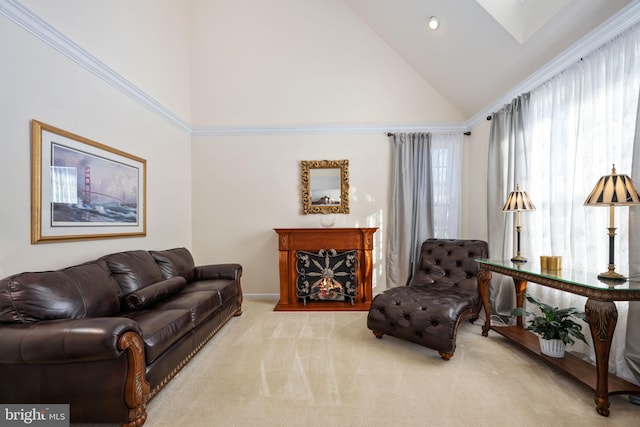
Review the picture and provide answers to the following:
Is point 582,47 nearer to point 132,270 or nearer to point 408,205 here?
point 408,205

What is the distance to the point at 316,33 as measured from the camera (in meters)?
4.38

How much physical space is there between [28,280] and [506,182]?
4.30 metres

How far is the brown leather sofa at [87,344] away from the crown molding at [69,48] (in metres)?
1.75

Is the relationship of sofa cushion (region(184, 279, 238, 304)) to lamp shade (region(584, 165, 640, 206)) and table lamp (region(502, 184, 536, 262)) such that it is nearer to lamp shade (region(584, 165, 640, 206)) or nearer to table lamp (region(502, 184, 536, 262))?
table lamp (region(502, 184, 536, 262))

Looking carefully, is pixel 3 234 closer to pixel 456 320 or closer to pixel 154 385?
pixel 154 385

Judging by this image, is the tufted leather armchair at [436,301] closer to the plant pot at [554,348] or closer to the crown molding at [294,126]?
the plant pot at [554,348]

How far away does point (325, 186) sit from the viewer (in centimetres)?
443

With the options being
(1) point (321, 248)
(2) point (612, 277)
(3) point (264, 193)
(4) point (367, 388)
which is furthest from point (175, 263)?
(2) point (612, 277)

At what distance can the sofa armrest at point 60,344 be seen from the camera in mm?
1488

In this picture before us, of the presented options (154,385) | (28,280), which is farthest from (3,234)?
(154,385)

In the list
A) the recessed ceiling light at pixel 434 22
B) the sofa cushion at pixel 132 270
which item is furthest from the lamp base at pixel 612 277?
the sofa cushion at pixel 132 270

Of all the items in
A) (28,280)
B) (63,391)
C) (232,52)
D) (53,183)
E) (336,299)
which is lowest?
(336,299)

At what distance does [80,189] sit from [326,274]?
292 cm

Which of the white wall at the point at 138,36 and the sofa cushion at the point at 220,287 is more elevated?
the white wall at the point at 138,36
